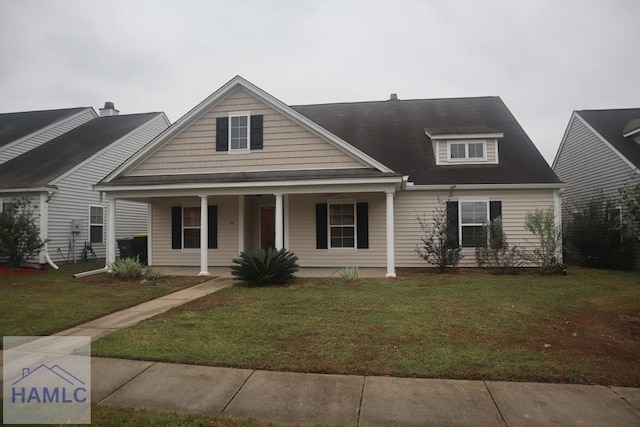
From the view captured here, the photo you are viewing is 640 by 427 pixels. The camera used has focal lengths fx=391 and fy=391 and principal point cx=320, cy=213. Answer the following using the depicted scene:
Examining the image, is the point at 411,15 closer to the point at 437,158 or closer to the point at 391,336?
the point at 437,158

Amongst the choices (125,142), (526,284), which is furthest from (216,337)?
(125,142)

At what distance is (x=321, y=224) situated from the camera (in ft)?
44.7

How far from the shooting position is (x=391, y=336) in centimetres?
546

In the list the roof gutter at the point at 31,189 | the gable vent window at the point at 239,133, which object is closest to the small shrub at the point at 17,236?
the roof gutter at the point at 31,189

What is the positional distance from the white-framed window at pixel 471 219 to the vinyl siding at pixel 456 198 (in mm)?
240

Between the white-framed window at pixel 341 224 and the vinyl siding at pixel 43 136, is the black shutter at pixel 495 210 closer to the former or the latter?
the white-framed window at pixel 341 224

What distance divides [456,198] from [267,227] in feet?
23.0

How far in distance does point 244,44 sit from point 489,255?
42.2 feet

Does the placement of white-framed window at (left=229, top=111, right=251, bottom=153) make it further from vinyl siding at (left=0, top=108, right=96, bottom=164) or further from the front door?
vinyl siding at (left=0, top=108, right=96, bottom=164)

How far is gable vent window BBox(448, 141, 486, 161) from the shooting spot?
14102 mm

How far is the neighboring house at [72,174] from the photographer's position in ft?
48.4

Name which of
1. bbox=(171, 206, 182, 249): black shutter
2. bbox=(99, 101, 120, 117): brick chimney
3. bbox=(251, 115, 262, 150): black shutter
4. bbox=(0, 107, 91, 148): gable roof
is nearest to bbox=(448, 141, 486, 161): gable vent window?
bbox=(251, 115, 262, 150): black shutter

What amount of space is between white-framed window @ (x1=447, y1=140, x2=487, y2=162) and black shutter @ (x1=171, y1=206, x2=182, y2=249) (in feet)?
33.1

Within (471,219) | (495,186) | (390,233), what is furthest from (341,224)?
(495,186)
